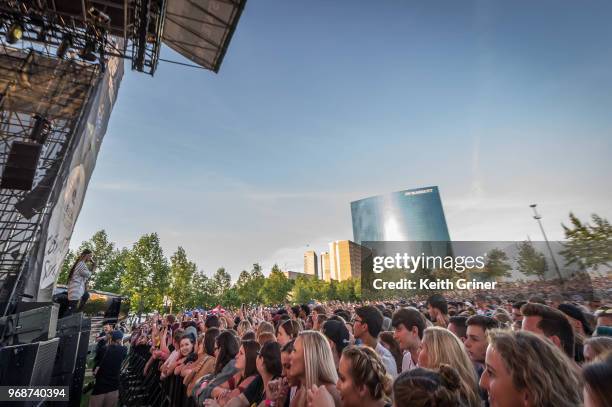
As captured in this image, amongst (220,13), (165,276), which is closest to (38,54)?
(220,13)

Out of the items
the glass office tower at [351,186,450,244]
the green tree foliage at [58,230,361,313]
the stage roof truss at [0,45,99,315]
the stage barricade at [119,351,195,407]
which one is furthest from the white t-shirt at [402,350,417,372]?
the glass office tower at [351,186,450,244]

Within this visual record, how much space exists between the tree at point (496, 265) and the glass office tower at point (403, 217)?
54904 millimetres

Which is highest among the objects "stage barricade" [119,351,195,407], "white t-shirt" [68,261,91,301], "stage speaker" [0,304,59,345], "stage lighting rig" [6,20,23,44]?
"stage lighting rig" [6,20,23,44]

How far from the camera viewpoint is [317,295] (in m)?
76.4

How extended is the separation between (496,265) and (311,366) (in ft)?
162

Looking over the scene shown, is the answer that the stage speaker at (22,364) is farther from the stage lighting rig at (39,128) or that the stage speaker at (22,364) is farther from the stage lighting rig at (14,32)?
the stage lighting rig at (14,32)

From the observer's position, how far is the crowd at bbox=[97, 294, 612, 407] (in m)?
1.72

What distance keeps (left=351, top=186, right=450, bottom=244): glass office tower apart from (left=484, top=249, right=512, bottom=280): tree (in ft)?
180

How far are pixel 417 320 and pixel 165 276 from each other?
44171 mm

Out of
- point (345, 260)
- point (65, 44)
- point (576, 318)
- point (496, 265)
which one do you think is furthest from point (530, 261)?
point (345, 260)

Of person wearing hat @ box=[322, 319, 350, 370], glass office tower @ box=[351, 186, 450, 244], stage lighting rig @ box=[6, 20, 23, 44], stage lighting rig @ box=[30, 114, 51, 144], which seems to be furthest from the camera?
glass office tower @ box=[351, 186, 450, 244]

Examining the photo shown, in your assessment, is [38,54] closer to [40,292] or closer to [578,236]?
[40,292]

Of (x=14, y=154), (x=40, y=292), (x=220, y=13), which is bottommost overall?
(x=40, y=292)

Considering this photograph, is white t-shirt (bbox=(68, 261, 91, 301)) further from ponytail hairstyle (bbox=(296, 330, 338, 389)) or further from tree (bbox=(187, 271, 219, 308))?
tree (bbox=(187, 271, 219, 308))
